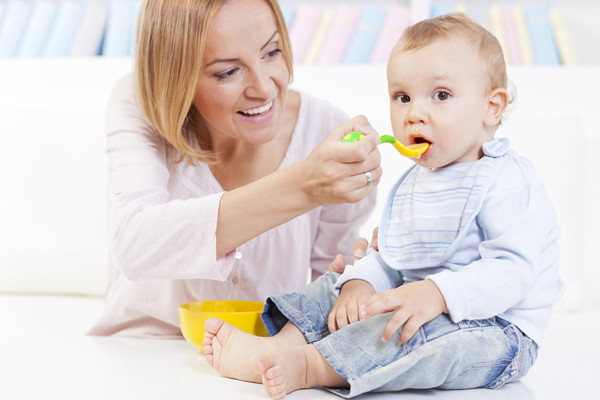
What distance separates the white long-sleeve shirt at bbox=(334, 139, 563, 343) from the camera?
1.00 metres

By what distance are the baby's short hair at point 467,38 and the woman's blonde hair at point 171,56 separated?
320 millimetres

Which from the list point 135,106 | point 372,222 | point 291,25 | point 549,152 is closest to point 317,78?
point 291,25

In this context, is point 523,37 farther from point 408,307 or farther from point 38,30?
point 38,30

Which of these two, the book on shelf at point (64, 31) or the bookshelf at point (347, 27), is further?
the book on shelf at point (64, 31)

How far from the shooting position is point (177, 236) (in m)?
1.12

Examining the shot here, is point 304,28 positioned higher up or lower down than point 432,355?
higher up

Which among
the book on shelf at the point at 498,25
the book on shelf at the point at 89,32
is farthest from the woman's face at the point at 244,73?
the book on shelf at the point at 89,32

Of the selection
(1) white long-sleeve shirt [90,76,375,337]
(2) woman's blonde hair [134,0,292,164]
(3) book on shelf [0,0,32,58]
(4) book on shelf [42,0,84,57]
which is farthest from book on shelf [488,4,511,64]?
(3) book on shelf [0,0,32,58]

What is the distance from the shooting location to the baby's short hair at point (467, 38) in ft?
3.54

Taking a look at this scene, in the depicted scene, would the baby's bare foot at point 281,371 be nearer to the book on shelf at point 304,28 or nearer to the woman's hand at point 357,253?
the woman's hand at point 357,253

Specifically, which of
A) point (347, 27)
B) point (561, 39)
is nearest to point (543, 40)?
point (561, 39)

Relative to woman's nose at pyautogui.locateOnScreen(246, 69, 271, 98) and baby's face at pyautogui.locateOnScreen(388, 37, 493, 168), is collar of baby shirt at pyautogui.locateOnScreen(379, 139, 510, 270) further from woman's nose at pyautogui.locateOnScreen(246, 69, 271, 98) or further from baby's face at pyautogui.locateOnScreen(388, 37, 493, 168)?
woman's nose at pyautogui.locateOnScreen(246, 69, 271, 98)

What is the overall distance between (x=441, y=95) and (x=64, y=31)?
184 cm

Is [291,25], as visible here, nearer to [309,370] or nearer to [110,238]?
[110,238]
